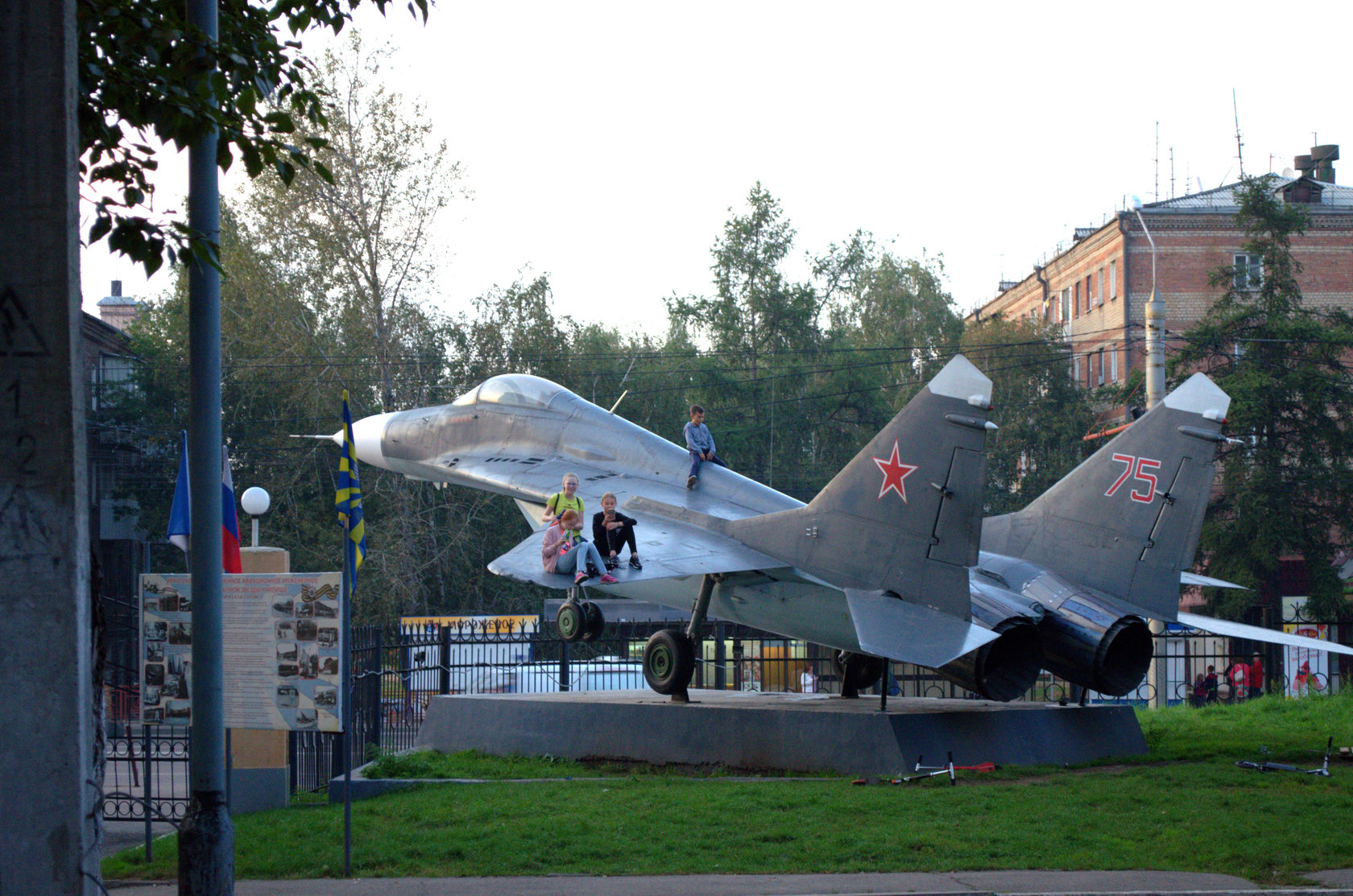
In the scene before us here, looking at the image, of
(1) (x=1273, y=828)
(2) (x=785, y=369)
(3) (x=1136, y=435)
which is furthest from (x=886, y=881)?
(2) (x=785, y=369)

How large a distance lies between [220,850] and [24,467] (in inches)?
112

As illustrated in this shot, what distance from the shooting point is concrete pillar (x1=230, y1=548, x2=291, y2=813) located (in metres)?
12.2

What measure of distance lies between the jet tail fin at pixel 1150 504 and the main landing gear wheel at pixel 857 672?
2756 mm

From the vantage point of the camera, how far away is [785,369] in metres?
50.5

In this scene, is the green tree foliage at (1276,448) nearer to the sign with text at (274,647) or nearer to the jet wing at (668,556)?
the jet wing at (668,556)

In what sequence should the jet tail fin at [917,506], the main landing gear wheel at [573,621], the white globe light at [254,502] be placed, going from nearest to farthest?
the jet tail fin at [917,506], the main landing gear wheel at [573,621], the white globe light at [254,502]

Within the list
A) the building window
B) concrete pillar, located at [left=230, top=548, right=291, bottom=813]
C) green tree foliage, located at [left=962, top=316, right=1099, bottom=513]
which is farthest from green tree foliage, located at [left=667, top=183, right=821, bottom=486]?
concrete pillar, located at [left=230, top=548, right=291, bottom=813]

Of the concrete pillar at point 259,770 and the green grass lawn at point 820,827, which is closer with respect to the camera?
the green grass lawn at point 820,827

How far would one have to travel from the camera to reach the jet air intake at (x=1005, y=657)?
13.5 m

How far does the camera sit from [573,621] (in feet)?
44.5

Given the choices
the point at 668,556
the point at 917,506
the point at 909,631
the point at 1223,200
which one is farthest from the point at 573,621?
the point at 1223,200

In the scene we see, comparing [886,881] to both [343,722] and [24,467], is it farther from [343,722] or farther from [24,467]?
[24,467]

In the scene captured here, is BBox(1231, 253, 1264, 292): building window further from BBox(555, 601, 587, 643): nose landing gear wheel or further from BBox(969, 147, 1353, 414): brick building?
BBox(555, 601, 587, 643): nose landing gear wheel

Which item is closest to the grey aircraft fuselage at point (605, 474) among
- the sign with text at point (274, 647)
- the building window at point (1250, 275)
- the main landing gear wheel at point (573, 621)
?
the main landing gear wheel at point (573, 621)
